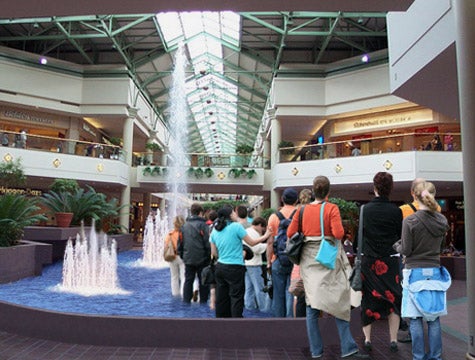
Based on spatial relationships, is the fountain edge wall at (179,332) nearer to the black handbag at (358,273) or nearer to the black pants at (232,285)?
the black pants at (232,285)

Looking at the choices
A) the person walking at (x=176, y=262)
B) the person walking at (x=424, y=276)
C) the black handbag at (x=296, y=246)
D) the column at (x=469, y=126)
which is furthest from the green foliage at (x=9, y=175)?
the column at (x=469, y=126)

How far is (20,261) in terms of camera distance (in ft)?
27.9

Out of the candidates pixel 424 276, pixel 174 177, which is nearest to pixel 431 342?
pixel 424 276

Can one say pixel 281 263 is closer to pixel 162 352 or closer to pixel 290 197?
pixel 290 197

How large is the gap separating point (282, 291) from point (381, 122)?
19274 mm

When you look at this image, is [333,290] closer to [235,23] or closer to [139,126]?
[235,23]

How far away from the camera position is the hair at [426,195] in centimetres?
360

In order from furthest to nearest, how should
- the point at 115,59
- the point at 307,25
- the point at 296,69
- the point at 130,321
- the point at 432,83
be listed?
1. the point at 115,59
2. the point at 296,69
3. the point at 307,25
4. the point at 432,83
5. the point at 130,321

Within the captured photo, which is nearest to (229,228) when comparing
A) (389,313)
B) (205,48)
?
(389,313)

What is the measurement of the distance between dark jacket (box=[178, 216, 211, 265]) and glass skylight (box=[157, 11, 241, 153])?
15397 millimetres

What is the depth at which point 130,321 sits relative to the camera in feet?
14.4

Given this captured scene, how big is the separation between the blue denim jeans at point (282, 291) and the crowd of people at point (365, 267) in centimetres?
1

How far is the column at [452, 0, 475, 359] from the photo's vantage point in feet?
7.18

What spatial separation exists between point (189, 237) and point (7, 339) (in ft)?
8.40
